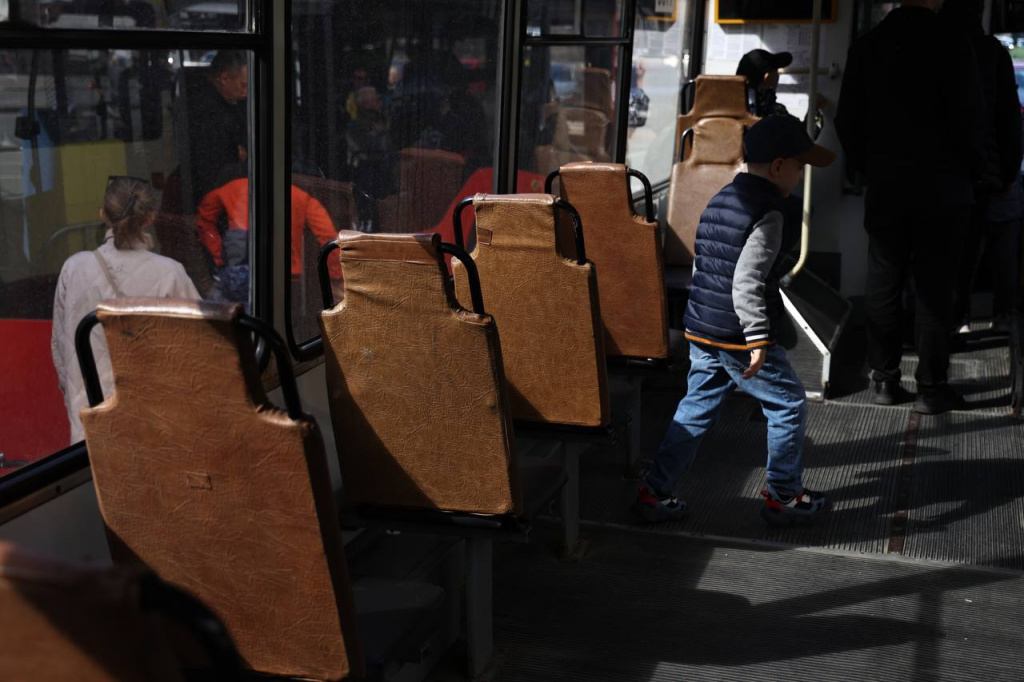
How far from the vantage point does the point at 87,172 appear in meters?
2.48

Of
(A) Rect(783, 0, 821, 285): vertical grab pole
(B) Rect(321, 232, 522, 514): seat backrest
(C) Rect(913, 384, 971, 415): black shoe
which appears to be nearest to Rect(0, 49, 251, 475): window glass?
(B) Rect(321, 232, 522, 514): seat backrest

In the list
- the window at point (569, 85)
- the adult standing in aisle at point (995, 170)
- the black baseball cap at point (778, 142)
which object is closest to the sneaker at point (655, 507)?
the black baseball cap at point (778, 142)

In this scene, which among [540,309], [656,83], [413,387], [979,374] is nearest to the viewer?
[413,387]

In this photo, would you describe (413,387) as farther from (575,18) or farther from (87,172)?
(575,18)

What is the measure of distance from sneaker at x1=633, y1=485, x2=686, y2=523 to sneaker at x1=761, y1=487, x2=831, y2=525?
0.32m

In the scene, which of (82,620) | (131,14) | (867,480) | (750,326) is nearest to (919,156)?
(867,480)

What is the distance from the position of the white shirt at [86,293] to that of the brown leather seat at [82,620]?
108 centimetres

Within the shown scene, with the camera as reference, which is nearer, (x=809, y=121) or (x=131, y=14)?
(x=131, y=14)

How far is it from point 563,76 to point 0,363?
348 centimetres

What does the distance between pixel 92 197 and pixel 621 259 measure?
2214 millimetres

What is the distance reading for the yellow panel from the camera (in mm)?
2426

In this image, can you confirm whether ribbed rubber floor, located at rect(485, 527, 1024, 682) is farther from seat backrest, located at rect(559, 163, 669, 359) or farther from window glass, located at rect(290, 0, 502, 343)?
window glass, located at rect(290, 0, 502, 343)

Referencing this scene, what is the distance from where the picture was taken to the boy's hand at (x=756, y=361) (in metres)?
3.71

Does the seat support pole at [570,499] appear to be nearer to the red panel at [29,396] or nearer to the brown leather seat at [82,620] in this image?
the red panel at [29,396]
